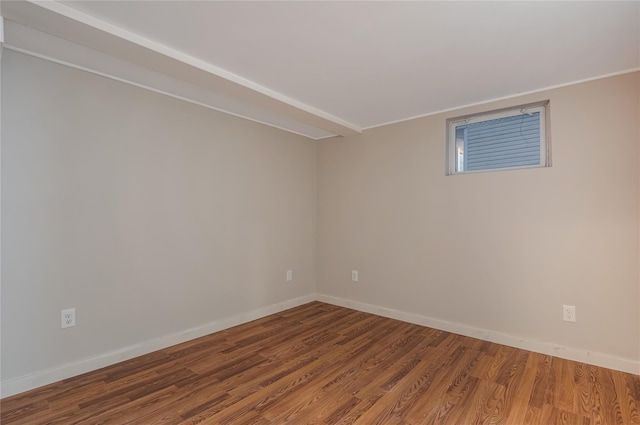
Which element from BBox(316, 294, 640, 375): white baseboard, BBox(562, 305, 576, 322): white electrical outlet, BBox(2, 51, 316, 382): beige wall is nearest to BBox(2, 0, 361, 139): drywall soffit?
BBox(2, 51, 316, 382): beige wall

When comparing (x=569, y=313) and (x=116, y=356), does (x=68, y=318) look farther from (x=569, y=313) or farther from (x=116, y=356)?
(x=569, y=313)

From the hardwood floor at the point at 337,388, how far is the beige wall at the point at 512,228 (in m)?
0.38

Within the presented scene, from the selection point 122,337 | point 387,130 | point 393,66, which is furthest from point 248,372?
point 387,130

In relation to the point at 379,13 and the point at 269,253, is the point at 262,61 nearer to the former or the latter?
the point at 379,13

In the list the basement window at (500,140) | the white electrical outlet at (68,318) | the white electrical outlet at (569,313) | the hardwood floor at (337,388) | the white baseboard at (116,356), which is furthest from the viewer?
the basement window at (500,140)

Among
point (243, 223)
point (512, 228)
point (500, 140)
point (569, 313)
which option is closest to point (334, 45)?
point (500, 140)

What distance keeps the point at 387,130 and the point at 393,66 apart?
1370 millimetres

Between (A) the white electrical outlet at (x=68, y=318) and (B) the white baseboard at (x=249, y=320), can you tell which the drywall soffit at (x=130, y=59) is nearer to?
(A) the white electrical outlet at (x=68, y=318)

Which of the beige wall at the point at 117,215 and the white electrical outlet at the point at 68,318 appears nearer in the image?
the beige wall at the point at 117,215

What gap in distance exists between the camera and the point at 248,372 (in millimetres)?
2297

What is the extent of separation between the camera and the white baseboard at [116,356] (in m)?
1.99

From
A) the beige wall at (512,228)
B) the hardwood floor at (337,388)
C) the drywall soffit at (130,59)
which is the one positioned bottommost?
the hardwood floor at (337,388)

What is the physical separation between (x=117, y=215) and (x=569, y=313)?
12.0ft

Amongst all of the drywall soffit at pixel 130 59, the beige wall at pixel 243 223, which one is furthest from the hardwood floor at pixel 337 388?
the drywall soffit at pixel 130 59
